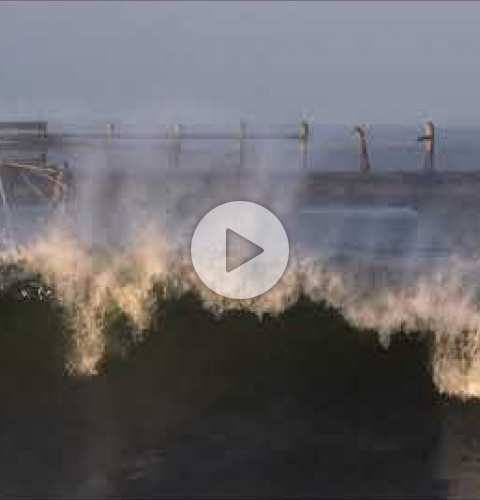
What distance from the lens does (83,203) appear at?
48.5ft

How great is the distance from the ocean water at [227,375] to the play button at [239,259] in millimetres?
161

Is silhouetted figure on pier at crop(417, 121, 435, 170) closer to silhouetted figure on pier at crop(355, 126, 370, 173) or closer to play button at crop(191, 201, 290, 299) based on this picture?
silhouetted figure on pier at crop(355, 126, 370, 173)

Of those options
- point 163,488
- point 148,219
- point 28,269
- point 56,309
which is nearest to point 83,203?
point 148,219

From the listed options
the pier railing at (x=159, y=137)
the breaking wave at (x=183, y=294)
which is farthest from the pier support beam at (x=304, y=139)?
the breaking wave at (x=183, y=294)

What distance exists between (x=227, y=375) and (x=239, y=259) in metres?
2.13

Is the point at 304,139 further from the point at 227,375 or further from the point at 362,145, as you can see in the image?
the point at 227,375

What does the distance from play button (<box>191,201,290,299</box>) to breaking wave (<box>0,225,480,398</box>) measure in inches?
4.9

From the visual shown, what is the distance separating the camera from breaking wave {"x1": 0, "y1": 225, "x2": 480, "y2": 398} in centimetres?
845

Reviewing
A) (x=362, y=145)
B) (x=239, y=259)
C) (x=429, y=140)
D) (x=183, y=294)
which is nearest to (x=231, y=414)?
(x=183, y=294)

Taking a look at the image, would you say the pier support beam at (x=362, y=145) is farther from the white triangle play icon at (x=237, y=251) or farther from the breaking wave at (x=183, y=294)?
the white triangle play icon at (x=237, y=251)

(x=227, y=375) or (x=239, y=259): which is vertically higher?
(x=239, y=259)

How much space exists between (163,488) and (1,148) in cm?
1027

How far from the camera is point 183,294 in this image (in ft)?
30.5

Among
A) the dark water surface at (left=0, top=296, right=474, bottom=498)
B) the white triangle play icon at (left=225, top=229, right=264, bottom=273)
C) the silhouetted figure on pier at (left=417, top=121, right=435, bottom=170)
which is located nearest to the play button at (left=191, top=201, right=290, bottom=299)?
the white triangle play icon at (left=225, top=229, right=264, bottom=273)
